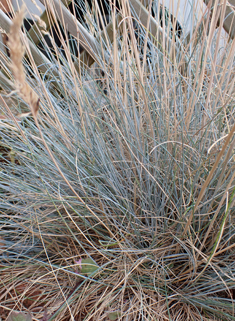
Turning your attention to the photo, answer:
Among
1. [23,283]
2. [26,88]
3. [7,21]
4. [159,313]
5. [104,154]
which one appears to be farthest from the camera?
[7,21]

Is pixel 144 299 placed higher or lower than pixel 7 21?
lower

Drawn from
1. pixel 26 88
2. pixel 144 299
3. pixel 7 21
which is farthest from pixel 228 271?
pixel 7 21

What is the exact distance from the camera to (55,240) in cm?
74

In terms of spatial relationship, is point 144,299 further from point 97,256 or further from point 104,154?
point 104,154

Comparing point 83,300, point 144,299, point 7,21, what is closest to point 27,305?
point 83,300

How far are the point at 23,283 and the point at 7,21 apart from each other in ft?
4.18

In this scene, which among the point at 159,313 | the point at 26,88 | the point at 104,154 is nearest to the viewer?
the point at 26,88

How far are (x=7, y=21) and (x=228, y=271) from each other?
4.85 feet

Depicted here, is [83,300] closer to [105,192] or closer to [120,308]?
[120,308]

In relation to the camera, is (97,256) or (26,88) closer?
(26,88)

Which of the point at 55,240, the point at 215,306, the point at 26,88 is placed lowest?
the point at 215,306

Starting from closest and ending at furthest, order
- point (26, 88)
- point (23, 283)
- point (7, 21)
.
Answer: point (26, 88)
point (23, 283)
point (7, 21)

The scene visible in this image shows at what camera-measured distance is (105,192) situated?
777 millimetres

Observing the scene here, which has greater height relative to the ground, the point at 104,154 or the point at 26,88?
the point at 26,88
